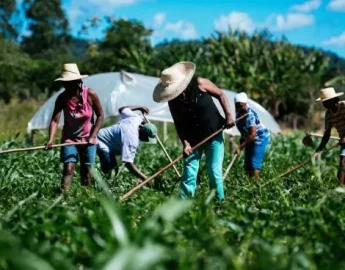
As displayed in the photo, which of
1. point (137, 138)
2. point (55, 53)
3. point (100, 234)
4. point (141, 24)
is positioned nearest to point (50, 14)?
point (55, 53)

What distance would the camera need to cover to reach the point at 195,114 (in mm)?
6949

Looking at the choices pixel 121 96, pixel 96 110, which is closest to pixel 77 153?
pixel 96 110

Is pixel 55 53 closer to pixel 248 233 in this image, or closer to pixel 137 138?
pixel 137 138

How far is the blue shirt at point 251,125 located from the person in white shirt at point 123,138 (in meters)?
1.16

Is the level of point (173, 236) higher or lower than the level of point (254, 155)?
higher

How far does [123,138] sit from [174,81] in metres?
1.86

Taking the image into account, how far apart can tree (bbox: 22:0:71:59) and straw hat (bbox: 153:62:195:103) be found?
210 feet

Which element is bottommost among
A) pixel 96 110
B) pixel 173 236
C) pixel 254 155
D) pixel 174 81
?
pixel 254 155

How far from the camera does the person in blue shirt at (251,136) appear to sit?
347 inches

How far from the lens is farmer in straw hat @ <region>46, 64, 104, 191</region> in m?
7.44

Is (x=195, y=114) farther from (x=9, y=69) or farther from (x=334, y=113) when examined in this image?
(x=9, y=69)

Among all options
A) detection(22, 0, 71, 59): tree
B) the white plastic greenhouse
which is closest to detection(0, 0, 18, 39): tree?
detection(22, 0, 71, 59): tree

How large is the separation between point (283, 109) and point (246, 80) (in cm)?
416

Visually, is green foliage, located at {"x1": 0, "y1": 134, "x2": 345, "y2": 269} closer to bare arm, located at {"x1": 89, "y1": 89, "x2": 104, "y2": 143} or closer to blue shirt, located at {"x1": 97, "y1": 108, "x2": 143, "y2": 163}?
bare arm, located at {"x1": 89, "y1": 89, "x2": 104, "y2": 143}
